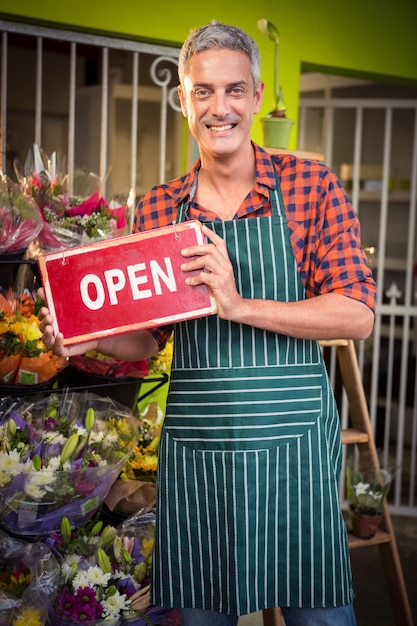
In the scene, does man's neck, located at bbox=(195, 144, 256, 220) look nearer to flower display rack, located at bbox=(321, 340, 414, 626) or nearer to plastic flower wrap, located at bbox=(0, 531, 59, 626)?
plastic flower wrap, located at bbox=(0, 531, 59, 626)

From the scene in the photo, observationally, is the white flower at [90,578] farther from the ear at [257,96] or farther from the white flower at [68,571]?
the ear at [257,96]

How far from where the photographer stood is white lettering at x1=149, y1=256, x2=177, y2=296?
1.69m

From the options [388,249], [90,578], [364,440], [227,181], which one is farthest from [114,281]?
[388,249]

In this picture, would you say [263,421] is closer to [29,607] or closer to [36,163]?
[29,607]

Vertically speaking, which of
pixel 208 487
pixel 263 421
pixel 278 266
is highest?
pixel 278 266

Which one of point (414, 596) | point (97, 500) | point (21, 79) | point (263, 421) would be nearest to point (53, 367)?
point (97, 500)

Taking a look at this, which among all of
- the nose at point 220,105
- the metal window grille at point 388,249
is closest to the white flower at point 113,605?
the nose at point 220,105

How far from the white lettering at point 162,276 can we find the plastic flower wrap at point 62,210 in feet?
2.09

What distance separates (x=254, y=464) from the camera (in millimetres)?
1699

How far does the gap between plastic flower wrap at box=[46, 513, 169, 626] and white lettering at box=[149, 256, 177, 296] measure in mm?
779

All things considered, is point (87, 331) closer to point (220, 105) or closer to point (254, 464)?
point (254, 464)

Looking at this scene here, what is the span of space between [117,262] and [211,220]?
0.82ft

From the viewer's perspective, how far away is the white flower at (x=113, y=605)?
208 centimetres

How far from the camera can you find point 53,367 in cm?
219
